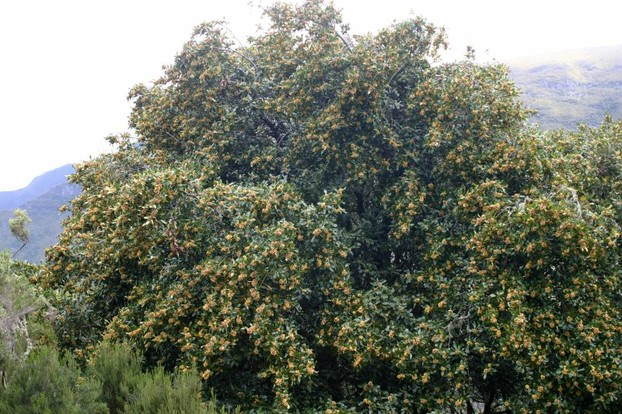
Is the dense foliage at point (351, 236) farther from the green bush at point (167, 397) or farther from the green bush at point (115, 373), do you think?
the green bush at point (167, 397)

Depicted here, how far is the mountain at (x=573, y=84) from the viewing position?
109 m

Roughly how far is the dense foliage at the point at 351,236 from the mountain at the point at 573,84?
97123 mm

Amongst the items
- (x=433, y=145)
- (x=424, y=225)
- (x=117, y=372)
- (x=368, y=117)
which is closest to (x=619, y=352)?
(x=424, y=225)

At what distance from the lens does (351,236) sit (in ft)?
31.6

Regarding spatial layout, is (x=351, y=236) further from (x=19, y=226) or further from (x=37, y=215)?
(x=37, y=215)

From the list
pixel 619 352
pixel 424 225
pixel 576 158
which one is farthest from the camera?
pixel 576 158

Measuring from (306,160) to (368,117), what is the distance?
5.68 feet

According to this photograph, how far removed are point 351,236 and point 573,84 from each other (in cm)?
15133

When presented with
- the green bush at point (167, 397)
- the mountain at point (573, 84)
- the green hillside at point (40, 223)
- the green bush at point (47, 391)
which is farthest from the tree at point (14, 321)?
the green hillside at point (40, 223)

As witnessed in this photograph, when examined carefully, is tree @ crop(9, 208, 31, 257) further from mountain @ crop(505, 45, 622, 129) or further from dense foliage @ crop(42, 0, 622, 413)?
mountain @ crop(505, 45, 622, 129)

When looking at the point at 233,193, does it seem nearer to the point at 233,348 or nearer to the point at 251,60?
the point at 233,348

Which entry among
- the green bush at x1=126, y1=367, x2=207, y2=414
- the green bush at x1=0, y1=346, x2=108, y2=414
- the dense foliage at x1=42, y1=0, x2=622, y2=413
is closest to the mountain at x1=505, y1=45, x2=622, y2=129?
the dense foliage at x1=42, y1=0, x2=622, y2=413

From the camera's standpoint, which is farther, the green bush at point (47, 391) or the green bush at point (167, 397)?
the green bush at point (167, 397)

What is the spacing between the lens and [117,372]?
7.37 metres
